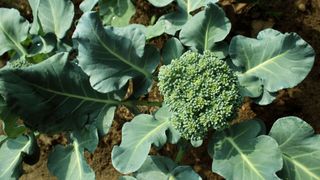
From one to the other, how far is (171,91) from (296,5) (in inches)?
42.7

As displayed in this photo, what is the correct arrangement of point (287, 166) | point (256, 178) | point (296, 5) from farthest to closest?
1. point (296, 5)
2. point (287, 166)
3. point (256, 178)

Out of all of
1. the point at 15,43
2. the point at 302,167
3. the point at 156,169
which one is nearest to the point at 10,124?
the point at 15,43

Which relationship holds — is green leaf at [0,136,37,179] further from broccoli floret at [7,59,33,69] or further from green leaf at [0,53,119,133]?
broccoli floret at [7,59,33,69]

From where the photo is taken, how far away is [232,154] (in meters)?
2.15

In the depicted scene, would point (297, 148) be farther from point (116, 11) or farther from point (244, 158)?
point (116, 11)

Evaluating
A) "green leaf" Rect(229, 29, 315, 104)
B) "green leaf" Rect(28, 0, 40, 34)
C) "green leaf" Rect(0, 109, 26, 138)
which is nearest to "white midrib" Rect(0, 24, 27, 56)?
"green leaf" Rect(28, 0, 40, 34)

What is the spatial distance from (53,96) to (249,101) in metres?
1.07

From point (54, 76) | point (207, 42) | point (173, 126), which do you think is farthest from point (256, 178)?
point (54, 76)

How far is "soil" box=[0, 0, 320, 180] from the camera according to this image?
265 centimetres

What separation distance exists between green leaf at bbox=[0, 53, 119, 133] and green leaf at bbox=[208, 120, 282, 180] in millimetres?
528

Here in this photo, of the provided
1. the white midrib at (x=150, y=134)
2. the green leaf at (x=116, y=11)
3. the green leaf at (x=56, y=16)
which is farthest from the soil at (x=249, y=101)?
the green leaf at (x=56, y=16)

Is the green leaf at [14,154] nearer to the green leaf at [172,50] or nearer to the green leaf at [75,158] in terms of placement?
the green leaf at [75,158]

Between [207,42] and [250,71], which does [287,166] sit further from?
[207,42]

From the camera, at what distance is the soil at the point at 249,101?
2.65m
